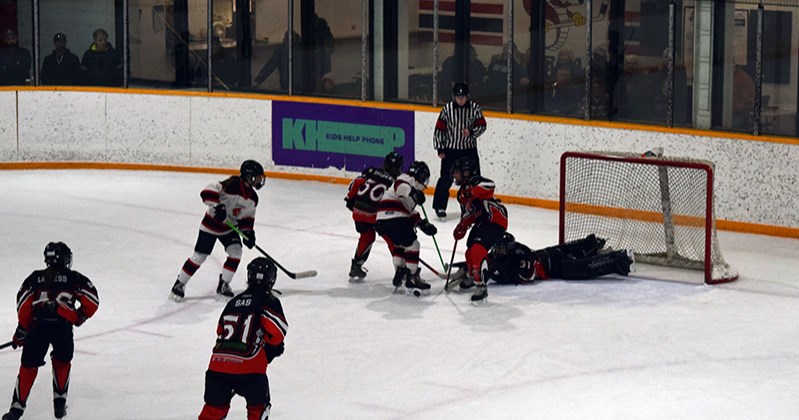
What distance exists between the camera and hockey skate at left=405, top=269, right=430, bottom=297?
9.20m

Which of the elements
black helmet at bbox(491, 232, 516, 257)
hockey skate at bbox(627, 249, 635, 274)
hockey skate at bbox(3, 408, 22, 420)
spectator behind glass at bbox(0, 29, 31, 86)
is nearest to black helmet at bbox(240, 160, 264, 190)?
black helmet at bbox(491, 232, 516, 257)

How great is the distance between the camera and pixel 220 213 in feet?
28.8

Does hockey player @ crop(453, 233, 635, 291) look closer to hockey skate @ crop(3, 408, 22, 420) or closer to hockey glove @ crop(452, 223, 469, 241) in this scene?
hockey glove @ crop(452, 223, 469, 241)

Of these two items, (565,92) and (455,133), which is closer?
(455,133)

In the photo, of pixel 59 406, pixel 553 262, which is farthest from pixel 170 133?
pixel 59 406

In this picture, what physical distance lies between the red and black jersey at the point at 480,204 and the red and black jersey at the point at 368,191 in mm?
517

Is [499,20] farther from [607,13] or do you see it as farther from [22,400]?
[22,400]

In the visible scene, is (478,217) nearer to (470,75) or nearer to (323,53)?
(470,75)

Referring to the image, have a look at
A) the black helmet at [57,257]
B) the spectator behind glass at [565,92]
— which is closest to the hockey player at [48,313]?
the black helmet at [57,257]

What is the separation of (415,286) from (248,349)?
3350mm

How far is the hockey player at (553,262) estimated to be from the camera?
31.1 feet

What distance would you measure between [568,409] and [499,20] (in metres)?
6.39

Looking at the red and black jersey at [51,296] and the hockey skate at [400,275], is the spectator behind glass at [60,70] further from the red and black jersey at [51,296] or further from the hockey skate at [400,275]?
the red and black jersey at [51,296]

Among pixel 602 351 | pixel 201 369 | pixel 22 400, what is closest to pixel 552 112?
pixel 602 351
